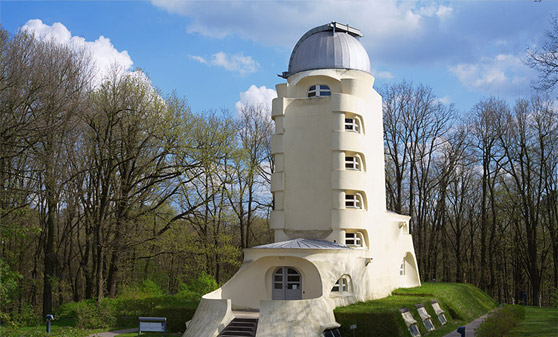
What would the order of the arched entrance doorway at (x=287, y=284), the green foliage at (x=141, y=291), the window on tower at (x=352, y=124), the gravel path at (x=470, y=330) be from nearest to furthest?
the gravel path at (x=470, y=330)
the arched entrance doorway at (x=287, y=284)
the window on tower at (x=352, y=124)
the green foliage at (x=141, y=291)

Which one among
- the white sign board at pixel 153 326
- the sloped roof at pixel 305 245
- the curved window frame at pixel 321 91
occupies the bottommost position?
the white sign board at pixel 153 326

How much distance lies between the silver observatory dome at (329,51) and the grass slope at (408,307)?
1185 cm

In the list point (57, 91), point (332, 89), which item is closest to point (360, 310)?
point (332, 89)

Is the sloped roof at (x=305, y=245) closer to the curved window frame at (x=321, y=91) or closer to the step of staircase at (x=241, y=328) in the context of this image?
the step of staircase at (x=241, y=328)

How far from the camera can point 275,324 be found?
19297 millimetres

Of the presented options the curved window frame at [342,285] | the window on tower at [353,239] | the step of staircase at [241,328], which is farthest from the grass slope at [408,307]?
the step of staircase at [241,328]

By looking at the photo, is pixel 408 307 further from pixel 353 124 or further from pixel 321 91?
pixel 321 91

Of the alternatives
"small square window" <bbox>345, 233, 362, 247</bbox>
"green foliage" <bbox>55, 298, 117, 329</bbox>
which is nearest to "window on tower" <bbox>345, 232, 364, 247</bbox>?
"small square window" <bbox>345, 233, 362, 247</bbox>

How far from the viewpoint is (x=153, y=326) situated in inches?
878

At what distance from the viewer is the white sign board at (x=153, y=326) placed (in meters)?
22.2

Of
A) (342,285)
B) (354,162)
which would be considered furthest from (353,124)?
(342,285)

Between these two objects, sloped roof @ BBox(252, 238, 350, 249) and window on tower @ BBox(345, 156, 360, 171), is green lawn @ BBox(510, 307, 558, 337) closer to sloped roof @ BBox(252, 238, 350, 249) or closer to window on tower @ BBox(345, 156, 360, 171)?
sloped roof @ BBox(252, 238, 350, 249)

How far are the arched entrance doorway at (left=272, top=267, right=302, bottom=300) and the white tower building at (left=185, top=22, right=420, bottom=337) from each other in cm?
4

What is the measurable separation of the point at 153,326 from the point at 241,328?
4430mm
